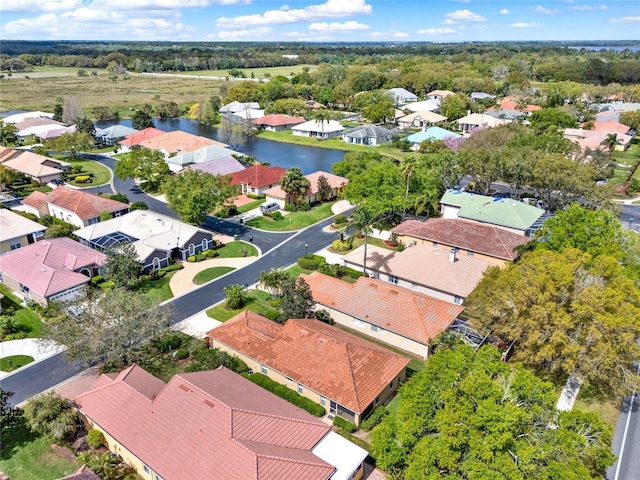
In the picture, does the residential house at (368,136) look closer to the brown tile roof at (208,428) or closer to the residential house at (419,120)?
the residential house at (419,120)

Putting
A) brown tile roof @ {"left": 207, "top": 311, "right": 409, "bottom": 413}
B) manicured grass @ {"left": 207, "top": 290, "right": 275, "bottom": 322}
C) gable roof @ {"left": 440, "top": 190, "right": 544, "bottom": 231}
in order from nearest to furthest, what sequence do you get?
1. brown tile roof @ {"left": 207, "top": 311, "right": 409, "bottom": 413}
2. manicured grass @ {"left": 207, "top": 290, "right": 275, "bottom": 322}
3. gable roof @ {"left": 440, "top": 190, "right": 544, "bottom": 231}

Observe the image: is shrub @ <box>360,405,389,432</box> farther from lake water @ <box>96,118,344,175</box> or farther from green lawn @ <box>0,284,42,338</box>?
lake water @ <box>96,118,344,175</box>

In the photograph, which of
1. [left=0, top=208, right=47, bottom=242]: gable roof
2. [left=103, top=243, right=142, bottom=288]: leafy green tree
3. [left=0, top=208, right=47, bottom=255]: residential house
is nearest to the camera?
[left=103, top=243, right=142, bottom=288]: leafy green tree

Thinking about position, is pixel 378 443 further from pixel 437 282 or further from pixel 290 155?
pixel 290 155

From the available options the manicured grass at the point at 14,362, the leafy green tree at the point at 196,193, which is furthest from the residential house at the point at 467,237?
the manicured grass at the point at 14,362

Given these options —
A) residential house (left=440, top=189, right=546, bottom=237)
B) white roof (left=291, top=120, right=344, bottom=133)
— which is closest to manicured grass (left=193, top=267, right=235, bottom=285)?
residential house (left=440, top=189, right=546, bottom=237)

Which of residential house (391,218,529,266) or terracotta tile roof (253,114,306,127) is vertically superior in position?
terracotta tile roof (253,114,306,127)

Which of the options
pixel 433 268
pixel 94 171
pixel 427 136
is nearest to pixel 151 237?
pixel 433 268

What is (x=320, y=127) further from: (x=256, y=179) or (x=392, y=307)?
(x=392, y=307)
